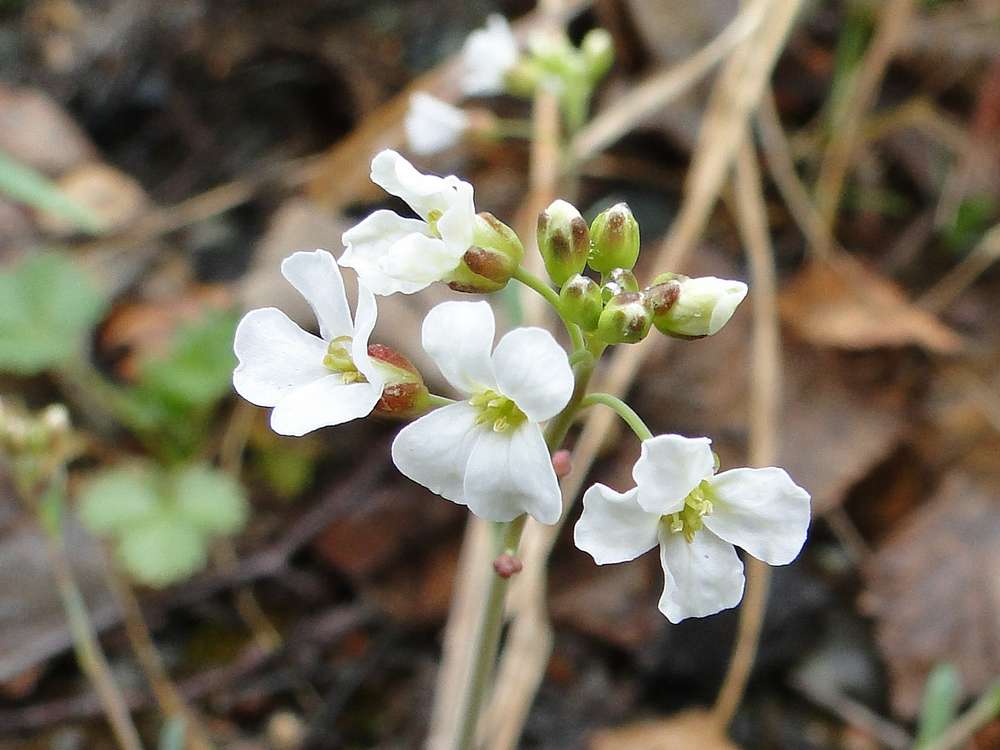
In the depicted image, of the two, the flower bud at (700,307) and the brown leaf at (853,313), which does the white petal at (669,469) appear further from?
the brown leaf at (853,313)

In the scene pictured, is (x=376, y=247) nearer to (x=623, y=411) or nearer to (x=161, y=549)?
(x=623, y=411)

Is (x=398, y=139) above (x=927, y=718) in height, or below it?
above

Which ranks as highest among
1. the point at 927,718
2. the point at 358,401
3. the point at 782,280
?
the point at 358,401

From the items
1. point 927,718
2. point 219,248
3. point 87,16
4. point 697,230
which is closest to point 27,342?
point 219,248

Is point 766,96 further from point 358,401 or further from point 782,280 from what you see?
point 358,401

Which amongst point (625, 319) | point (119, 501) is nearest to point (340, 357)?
point (625, 319)
